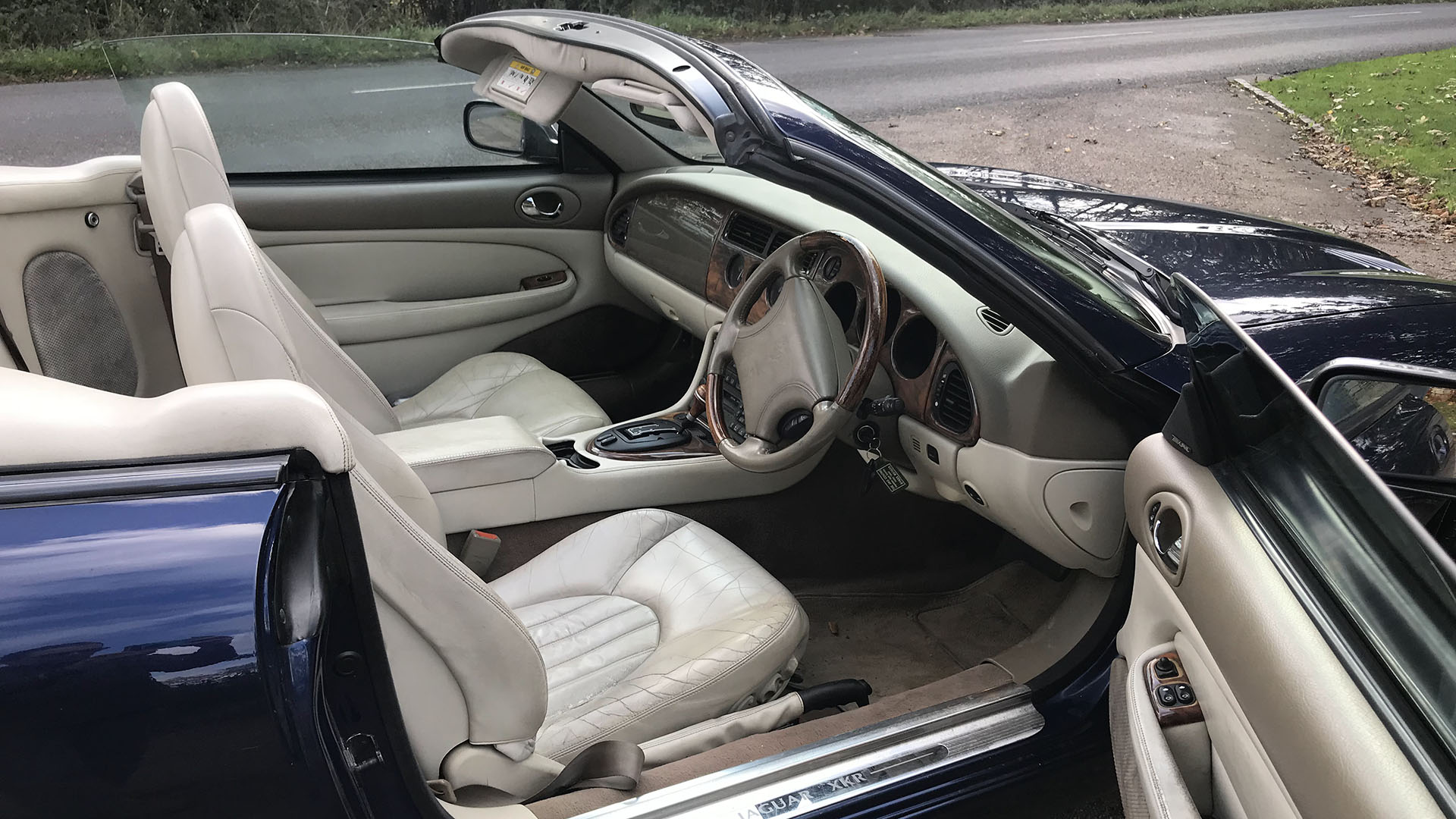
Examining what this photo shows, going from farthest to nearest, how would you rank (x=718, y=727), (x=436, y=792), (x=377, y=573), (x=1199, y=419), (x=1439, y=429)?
(x=718, y=727), (x=1439, y=429), (x=1199, y=419), (x=436, y=792), (x=377, y=573)

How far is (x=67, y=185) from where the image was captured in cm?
231

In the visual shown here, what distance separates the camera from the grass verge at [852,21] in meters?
8.64

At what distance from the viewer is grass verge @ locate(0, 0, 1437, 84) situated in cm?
864

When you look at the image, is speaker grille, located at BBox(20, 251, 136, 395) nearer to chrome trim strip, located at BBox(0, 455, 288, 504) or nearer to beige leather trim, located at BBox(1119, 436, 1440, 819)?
chrome trim strip, located at BBox(0, 455, 288, 504)

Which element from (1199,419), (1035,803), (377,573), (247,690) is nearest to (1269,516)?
(1199,419)

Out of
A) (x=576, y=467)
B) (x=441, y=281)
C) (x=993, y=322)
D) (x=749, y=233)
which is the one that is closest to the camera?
(x=993, y=322)

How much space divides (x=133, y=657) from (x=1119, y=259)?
1907 mm

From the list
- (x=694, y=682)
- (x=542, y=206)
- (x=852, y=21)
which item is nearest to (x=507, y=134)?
(x=542, y=206)

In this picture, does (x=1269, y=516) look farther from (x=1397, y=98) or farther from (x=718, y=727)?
(x=1397, y=98)

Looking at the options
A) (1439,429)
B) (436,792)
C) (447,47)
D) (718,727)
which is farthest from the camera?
(447,47)

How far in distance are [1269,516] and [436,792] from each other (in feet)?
3.90

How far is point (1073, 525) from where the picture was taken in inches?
75.7

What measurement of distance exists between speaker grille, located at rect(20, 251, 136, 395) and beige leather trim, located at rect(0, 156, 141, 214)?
0.39ft

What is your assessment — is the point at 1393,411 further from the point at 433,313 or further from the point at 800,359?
the point at 433,313
